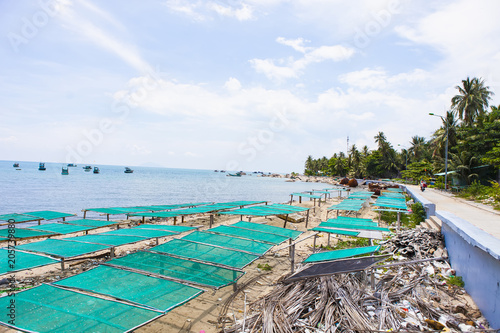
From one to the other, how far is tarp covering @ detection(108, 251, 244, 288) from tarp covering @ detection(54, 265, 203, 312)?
0.44m

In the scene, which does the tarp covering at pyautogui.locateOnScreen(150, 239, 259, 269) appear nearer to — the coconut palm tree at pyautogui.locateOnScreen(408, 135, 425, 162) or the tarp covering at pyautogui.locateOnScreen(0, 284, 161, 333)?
the tarp covering at pyautogui.locateOnScreen(0, 284, 161, 333)

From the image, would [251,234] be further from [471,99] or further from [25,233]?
[471,99]

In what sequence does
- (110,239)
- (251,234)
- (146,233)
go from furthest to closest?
(251,234) < (146,233) < (110,239)

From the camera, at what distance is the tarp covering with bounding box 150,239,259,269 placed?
686 cm

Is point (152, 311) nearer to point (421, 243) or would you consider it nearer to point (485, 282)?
point (485, 282)

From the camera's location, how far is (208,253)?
7406 mm

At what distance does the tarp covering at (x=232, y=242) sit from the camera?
25.9ft

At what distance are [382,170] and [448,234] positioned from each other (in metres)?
71.5

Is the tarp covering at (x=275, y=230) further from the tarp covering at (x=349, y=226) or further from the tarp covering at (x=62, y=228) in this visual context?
the tarp covering at (x=62, y=228)

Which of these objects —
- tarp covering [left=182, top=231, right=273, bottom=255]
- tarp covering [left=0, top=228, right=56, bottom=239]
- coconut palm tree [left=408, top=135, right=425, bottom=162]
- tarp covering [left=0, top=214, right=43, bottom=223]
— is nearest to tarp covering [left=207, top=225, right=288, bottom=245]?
tarp covering [left=182, top=231, right=273, bottom=255]

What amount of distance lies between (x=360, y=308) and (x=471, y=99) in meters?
47.1

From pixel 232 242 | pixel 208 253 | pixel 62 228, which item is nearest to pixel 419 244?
pixel 232 242

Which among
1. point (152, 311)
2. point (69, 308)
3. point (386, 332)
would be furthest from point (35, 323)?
point (386, 332)

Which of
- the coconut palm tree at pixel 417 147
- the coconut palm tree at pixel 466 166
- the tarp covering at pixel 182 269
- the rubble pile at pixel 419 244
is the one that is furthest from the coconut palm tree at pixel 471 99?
the tarp covering at pixel 182 269
